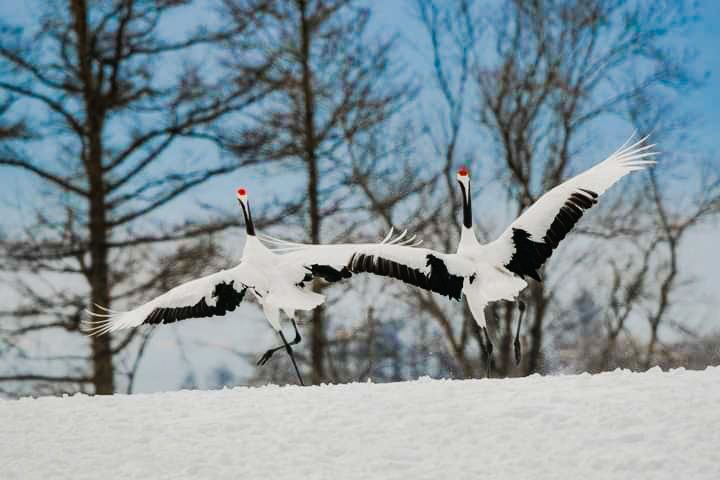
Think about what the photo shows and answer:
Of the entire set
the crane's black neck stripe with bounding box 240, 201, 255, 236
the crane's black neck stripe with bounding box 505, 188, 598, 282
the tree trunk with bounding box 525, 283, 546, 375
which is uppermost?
the crane's black neck stripe with bounding box 240, 201, 255, 236

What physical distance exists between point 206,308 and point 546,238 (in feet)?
12.8

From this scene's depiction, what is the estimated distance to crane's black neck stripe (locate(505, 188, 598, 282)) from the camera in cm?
813

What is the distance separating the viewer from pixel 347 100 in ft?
50.4

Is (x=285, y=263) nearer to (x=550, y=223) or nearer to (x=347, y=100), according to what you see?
(x=550, y=223)

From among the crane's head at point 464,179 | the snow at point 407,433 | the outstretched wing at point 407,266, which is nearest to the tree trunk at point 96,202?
the snow at point 407,433

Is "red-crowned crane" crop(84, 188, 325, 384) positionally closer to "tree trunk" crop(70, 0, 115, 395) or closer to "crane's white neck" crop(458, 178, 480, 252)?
"crane's white neck" crop(458, 178, 480, 252)

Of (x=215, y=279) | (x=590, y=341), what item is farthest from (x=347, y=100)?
(x=590, y=341)

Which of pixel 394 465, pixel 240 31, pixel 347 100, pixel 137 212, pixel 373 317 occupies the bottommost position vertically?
pixel 394 465

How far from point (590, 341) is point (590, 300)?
80.2 inches

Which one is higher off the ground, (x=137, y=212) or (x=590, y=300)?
(x=137, y=212)

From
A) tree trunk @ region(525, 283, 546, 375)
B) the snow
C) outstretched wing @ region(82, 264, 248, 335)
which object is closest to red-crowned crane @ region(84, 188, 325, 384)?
outstretched wing @ region(82, 264, 248, 335)

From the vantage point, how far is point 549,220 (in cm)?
822

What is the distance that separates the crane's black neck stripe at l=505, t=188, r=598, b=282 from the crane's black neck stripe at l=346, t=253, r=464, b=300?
660 millimetres

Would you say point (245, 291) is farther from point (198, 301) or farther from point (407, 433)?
point (407, 433)
